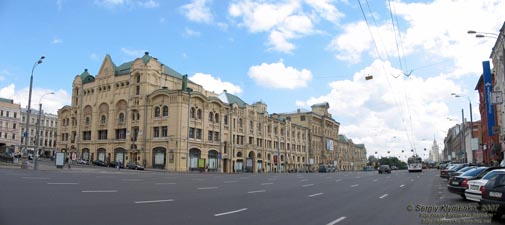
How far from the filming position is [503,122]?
48656 mm

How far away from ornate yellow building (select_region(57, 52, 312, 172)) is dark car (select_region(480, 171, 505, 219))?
53639 mm

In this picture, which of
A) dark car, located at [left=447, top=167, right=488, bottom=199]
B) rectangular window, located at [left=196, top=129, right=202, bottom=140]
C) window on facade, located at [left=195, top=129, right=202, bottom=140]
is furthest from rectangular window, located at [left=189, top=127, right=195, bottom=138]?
dark car, located at [left=447, top=167, right=488, bottom=199]

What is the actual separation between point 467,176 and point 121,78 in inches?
2531

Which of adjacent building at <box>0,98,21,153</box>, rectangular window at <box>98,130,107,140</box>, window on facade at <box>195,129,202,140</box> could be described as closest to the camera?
window on facade at <box>195,129,202,140</box>

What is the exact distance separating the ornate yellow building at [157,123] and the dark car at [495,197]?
53639 millimetres

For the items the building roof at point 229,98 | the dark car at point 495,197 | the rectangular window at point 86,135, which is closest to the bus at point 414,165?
the building roof at point 229,98

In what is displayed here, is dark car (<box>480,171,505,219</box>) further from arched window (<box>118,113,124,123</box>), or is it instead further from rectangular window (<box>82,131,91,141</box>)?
rectangular window (<box>82,131,91,141</box>)

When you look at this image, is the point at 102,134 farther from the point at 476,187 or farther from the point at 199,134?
the point at 476,187

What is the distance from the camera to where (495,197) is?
11109mm

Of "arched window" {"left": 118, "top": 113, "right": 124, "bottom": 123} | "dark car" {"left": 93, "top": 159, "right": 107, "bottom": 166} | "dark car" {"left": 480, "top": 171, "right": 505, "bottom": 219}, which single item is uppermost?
"arched window" {"left": 118, "top": 113, "right": 124, "bottom": 123}

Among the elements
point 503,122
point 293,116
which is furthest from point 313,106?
point 503,122

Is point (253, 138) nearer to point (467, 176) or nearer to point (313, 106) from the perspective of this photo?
point (313, 106)

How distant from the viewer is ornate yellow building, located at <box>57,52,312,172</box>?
211 feet

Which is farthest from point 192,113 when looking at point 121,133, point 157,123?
point 121,133
